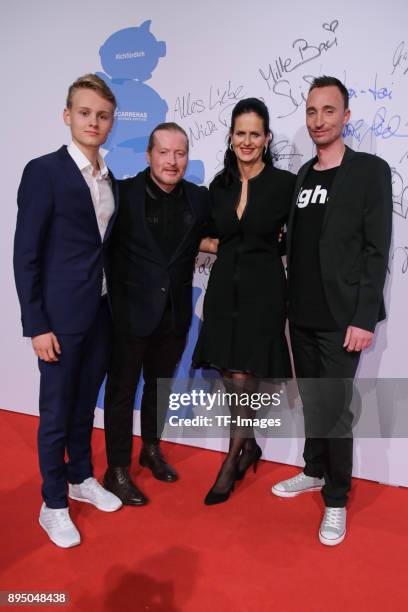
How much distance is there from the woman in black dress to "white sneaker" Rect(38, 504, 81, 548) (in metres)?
0.85

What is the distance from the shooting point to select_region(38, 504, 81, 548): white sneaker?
2.00m

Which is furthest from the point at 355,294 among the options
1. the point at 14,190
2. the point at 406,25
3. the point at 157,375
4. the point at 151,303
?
the point at 14,190

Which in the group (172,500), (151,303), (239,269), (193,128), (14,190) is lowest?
(172,500)

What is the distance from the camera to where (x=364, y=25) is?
2289 mm

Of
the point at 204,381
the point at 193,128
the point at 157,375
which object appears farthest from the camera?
the point at 204,381

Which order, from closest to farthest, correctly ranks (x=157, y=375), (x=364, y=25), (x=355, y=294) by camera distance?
(x=355, y=294) < (x=364, y=25) < (x=157, y=375)

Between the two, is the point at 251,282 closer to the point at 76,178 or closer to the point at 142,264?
the point at 142,264

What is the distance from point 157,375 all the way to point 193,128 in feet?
4.13

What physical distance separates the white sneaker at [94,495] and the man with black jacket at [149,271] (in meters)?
0.06

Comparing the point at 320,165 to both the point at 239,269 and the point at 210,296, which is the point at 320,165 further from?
the point at 210,296
